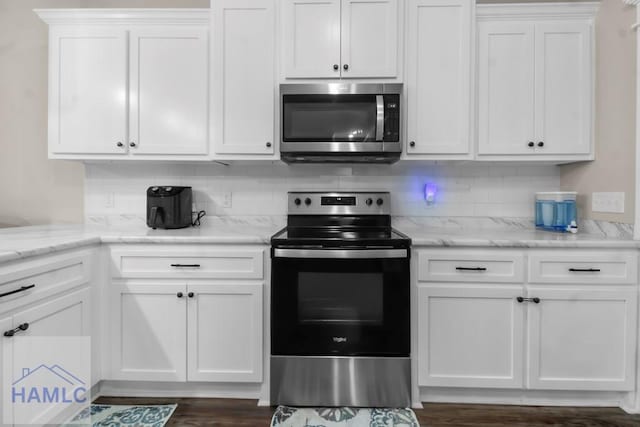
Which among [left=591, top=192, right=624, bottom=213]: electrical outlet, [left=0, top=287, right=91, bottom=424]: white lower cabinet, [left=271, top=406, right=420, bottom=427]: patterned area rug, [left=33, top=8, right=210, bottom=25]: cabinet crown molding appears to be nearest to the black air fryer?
[left=0, top=287, right=91, bottom=424]: white lower cabinet

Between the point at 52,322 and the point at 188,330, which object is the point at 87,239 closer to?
the point at 52,322

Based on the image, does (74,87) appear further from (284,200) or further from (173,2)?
(284,200)

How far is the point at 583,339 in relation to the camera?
1903mm

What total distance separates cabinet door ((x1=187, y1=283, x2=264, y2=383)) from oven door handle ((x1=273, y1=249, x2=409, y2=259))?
291 millimetres

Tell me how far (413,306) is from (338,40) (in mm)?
1598

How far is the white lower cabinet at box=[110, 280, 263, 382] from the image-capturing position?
1966 mm

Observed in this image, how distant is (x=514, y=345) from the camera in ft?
6.32

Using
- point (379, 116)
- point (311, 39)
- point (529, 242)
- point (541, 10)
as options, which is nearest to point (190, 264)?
point (379, 116)

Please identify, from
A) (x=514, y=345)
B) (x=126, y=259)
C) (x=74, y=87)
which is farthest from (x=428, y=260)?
(x=74, y=87)

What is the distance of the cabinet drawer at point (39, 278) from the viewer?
1394 mm

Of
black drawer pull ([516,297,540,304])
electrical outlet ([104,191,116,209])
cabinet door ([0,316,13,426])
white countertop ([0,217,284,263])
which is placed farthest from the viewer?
electrical outlet ([104,191,116,209])

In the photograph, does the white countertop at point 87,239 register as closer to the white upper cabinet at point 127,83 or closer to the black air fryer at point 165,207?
the black air fryer at point 165,207

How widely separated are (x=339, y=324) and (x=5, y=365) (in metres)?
1.41

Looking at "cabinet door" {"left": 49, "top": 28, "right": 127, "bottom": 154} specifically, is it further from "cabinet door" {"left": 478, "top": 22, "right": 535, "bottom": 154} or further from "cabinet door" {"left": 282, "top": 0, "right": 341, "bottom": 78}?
"cabinet door" {"left": 478, "top": 22, "right": 535, "bottom": 154}
